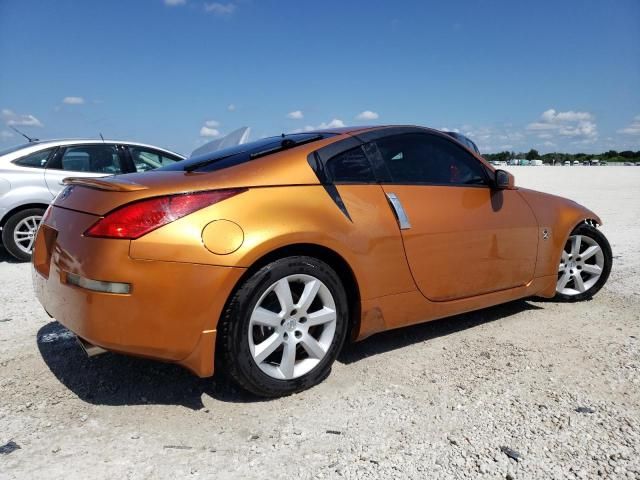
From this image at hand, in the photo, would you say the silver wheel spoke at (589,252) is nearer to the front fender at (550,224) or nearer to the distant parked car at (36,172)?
the front fender at (550,224)

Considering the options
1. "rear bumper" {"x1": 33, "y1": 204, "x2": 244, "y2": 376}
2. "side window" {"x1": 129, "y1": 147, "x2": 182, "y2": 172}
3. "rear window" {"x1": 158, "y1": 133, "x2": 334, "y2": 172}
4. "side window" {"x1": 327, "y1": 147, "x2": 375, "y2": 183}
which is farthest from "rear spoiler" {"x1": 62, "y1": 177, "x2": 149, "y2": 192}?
"side window" {"x1": 129, "y1": 147, "x2": 182, "y2": 172}

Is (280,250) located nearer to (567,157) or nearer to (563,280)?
(563,280)

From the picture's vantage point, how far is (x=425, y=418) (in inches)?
93.9

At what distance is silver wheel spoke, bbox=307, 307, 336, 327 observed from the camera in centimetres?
260

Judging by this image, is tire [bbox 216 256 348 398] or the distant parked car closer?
tire [bbox 216 256 348 398]

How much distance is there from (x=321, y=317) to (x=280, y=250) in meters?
0.44

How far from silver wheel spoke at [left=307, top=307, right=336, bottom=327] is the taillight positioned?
2.63 ft

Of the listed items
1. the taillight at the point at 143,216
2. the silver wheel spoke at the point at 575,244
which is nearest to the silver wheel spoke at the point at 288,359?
the taillight at the point at 143,216

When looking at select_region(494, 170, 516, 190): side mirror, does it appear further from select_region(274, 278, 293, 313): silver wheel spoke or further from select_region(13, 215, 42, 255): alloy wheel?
select_region(13, 215, 42, 255): alloy wheel

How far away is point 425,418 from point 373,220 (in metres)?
1.06

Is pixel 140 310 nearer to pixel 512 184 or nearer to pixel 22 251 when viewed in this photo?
pixel 512 184

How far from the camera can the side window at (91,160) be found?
21.1 ft

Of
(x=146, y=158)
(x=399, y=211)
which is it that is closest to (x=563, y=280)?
(x=399, y=211)

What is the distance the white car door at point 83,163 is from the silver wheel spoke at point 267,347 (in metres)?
4.86
